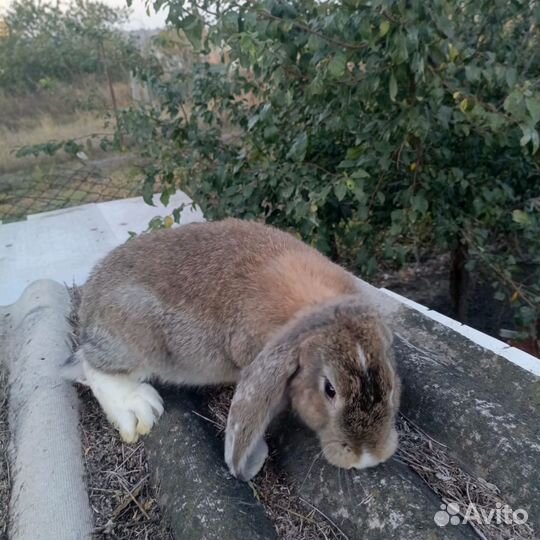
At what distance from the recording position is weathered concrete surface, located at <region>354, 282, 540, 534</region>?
1.45 m

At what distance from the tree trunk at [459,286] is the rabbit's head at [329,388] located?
2157 millimetres

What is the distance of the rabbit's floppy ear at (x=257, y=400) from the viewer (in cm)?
142

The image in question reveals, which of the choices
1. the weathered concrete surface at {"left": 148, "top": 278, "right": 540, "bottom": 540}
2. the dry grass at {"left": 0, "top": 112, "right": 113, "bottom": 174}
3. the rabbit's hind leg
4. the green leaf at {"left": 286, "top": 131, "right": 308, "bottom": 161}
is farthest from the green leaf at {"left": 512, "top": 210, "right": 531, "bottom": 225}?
the dry grass at {"left": 0, "top": 112, "right": 113, "bottom": 174}

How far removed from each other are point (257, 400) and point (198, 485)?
0.28m

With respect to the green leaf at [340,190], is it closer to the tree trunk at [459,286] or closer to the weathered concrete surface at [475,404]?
the weathered concrete surface at [475,404]

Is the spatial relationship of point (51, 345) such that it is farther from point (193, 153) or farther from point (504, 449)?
point (504, 449)

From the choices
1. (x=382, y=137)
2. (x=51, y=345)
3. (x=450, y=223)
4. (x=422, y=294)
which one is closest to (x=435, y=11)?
(x=382, y=137)

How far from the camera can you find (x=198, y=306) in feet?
5.99

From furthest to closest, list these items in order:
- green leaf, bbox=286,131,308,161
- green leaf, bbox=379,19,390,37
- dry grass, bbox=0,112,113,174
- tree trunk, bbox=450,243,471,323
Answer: dry grass, bbox=0,112,113,174 < tree trunk, bbox=450,243,471,323 < green leaf, bbox=286,131,308,161 < green leaf, bbox=379,19,390,37

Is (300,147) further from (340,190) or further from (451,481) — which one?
(451,481)

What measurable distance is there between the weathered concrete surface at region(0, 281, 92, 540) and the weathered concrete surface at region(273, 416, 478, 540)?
57cm

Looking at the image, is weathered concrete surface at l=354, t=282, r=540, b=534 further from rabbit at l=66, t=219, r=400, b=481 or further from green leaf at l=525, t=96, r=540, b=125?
green leaf at l=525, t=96, r=540, b=125

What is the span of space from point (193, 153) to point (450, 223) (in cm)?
138

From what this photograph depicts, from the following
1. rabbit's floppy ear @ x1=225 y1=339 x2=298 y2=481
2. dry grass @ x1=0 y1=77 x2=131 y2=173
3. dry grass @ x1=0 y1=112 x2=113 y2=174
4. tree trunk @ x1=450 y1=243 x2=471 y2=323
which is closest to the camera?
rabbit's floppy ear @ x1=225 y1=339 x2=298 y2=481
